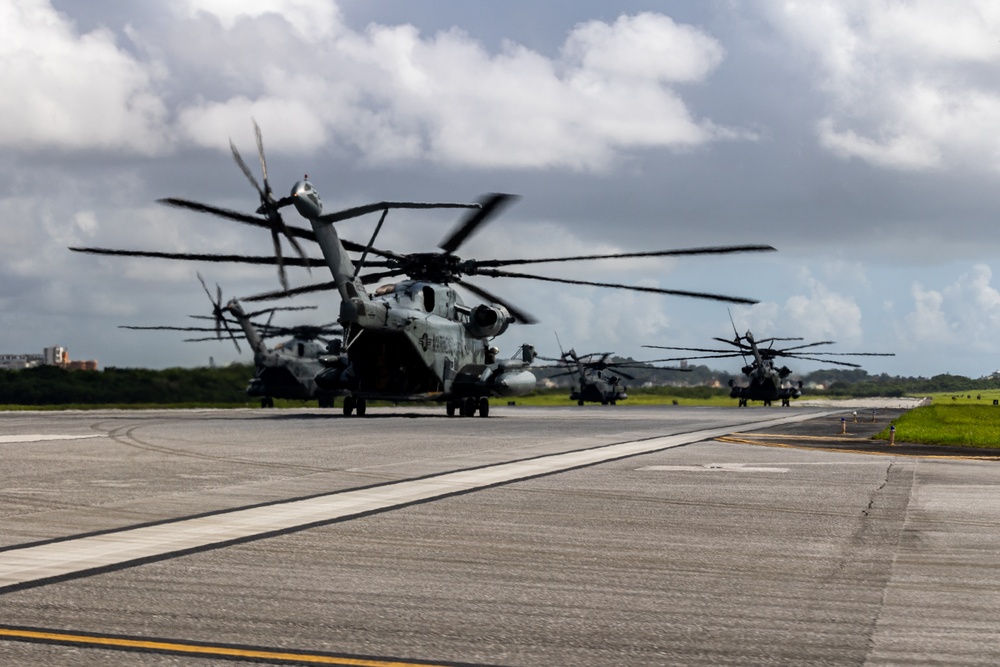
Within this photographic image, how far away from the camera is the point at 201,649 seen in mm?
6125

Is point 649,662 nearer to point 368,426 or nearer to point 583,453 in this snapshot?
point 583,453

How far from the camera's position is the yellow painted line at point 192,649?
5.89 m

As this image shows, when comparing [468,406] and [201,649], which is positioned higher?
[468,406]

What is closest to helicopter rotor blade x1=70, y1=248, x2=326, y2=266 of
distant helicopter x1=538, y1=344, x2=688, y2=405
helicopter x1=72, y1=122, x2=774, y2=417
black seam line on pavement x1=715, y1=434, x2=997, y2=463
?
helicopter x1=72, y1=122, x2=774, y2=417

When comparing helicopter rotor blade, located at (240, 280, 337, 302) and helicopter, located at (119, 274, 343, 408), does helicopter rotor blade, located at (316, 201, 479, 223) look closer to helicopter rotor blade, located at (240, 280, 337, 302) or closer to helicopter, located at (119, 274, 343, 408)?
helicopter rotor blade, located at (240, 280, 337, 302)

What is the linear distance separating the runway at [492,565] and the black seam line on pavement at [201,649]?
23mm

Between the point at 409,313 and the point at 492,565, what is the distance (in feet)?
108

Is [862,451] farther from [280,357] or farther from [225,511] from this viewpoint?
[280,357]

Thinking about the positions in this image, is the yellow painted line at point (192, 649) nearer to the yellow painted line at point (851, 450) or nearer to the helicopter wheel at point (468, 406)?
the yellow painted line at point (851, 450)

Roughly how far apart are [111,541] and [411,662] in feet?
17.3

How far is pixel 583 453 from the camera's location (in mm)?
23281

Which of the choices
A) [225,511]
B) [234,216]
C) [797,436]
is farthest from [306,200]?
[225,511]

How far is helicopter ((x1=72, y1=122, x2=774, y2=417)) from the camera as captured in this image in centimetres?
3622

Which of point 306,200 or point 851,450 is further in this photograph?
point 306,200
